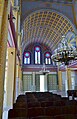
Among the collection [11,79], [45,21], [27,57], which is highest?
[45,21]

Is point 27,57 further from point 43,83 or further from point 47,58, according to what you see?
point 43,83

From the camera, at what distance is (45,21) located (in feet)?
55.1

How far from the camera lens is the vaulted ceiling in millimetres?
14399

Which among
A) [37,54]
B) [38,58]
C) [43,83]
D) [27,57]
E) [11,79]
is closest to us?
[11,79]

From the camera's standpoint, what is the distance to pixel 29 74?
21672 mm

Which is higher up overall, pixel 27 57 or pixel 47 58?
pixel 27 57

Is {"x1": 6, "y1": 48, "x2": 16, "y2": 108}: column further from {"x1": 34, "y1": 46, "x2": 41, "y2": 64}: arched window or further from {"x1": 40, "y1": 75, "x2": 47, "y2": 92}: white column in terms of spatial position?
{"x1": 34, "y1": 46, "x2": 41, "y2": 64}: arched window

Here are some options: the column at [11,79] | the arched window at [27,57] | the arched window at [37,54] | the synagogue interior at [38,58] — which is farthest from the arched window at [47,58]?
the column at [11,79]

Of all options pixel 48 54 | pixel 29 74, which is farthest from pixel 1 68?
pixel 48 54

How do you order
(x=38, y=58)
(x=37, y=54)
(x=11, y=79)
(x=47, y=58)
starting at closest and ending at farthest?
1. (x=11, y=79)
2. (x=38, y=58)
3. (x=37, y=54)
4. (x=47, y=58)

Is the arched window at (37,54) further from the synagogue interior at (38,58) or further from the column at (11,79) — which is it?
the column at (11,79)

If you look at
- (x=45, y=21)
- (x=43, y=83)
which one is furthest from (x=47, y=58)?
(x=45, y=21)

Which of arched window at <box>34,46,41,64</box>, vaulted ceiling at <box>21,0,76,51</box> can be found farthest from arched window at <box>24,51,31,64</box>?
vaulted ceiling at <box>21,0,76,51</box>

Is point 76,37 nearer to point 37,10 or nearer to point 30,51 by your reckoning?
point 37,10
